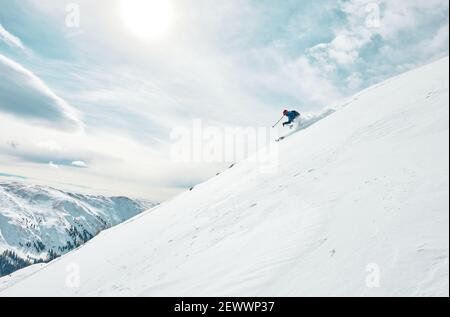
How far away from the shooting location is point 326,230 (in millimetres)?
9641

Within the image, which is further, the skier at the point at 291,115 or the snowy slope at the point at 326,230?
the skier at the point at 291,115

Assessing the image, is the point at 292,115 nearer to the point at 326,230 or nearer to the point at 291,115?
the point at 291,115

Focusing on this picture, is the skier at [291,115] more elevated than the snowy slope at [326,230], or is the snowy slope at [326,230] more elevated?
the skier at [291,115]

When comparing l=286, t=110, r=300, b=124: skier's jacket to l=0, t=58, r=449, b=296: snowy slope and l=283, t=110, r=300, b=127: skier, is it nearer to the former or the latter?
l=283, t=110, r=300, b=127: skier

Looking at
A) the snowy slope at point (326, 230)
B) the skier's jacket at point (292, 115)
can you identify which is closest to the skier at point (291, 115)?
the skier's jacket at point (292, 115)

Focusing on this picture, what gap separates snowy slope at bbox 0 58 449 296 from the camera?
24.8ft

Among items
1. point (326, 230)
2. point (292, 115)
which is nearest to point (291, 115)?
point (292, 115)

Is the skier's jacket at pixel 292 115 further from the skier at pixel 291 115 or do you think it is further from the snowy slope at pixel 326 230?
the snowy slope at pixel 326 230

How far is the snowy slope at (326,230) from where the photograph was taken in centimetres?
755

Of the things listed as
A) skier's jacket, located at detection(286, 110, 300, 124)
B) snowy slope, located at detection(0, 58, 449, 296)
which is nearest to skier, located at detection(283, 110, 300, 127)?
skier's jacket, located at detection(286, 110, 300, 124)

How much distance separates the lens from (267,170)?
2022 centimetres
